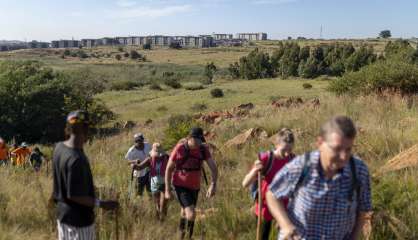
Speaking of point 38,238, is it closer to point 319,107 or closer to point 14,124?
point 319,107

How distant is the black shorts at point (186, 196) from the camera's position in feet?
20.4

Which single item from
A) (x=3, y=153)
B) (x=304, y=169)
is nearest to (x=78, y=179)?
(x=304, y=169)

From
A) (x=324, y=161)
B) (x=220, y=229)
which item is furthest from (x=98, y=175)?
(x=324, y=161)

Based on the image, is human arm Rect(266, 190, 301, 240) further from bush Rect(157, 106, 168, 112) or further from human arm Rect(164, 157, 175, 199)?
bush Rect(157, 106, 168, 112)

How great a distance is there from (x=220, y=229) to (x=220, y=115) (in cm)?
1265

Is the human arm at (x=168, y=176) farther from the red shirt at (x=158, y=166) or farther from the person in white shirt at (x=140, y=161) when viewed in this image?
the person in white shirt at (x=140, y=161)

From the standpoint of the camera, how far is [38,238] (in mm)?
5098

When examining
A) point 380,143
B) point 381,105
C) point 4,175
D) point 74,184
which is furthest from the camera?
point 381,105

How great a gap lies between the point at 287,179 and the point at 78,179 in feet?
4.79

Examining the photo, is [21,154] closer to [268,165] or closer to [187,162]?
[187,162]

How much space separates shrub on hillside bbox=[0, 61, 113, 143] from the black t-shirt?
73.0 ft

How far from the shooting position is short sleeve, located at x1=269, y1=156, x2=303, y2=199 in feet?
10.7

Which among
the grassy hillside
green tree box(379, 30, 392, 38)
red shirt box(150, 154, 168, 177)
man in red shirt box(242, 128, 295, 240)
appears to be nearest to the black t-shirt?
the grassy hillside

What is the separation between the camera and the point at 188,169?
6285 millimetres
